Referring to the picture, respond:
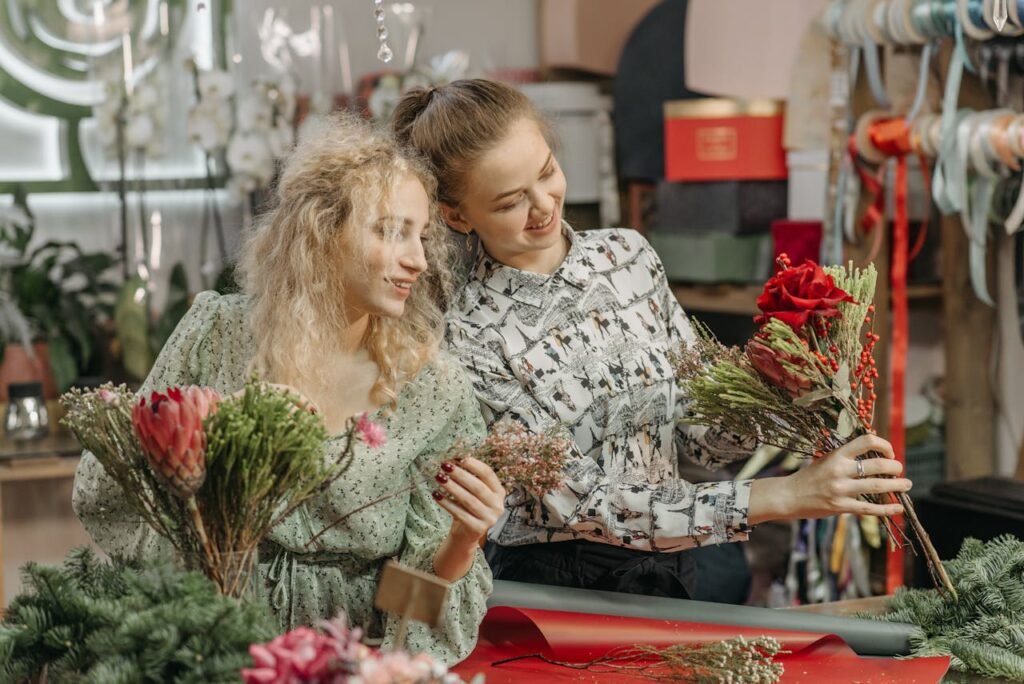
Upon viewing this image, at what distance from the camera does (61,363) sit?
3186mm

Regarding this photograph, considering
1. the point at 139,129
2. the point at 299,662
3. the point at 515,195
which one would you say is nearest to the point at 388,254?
the point at 515,195

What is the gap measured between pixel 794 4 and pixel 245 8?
4.74 feet

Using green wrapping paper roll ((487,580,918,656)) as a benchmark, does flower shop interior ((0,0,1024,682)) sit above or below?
above

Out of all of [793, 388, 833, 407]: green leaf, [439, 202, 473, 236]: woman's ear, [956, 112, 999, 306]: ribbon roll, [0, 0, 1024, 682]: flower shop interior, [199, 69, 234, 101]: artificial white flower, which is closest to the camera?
[793, 388, 833, 407]: green leaf

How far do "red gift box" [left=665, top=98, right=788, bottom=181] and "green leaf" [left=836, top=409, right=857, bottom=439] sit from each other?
1747 millimetres

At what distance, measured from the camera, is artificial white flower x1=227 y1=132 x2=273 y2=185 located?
331cm

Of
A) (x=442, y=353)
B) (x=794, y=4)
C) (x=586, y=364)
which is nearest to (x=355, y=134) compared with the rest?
(x=442, y=353)

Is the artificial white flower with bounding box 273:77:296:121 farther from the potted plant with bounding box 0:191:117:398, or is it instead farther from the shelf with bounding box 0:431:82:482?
the shelf with bounding box 0:431:82:482

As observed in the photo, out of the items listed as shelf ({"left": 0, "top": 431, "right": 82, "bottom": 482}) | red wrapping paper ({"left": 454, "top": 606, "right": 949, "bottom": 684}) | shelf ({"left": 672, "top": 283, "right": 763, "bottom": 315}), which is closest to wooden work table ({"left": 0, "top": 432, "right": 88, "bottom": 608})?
shelf ({"left": 0, "top": 431, "right": 82, "bottom": 482})

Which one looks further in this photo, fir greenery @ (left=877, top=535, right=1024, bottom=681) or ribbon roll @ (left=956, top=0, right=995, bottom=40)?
→ ribbon roll @ (left=956, top=0, right=995, bottom=40)

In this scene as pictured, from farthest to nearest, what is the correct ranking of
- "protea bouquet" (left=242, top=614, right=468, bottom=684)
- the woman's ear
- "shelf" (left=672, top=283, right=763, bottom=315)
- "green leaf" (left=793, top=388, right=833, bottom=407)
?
"shelf" (left=672, top=283, right=763, bottom=315), the woman's ear, "green leaf" (left=793, top=388, right=833, bottom=407), "protea bouquet" (left=242, top=614, right=468, bottom=684)

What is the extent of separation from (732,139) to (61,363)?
1715 mm

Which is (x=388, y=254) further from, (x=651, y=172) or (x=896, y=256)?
(x=651, y=172)

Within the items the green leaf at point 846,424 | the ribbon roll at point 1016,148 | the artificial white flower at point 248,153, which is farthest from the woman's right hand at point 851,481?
the artificial white flower at point 248,153
